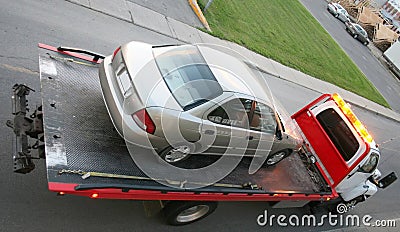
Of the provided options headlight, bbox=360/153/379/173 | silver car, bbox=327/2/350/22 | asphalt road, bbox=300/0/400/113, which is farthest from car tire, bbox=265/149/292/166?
silver car, bbox=327/2/350/22

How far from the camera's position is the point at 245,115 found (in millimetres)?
6285

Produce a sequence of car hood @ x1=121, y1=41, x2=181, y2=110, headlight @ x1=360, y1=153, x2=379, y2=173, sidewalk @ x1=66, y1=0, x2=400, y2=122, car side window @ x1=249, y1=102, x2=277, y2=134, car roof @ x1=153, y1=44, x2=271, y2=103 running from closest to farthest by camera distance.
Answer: car hood @ x1=121, y1=41, x2=181, y2=110, car roof @ x1=153, y1=44, x2=271, y2=103, car side window @ x1=249, y1=102, x2=277, y2=134, headlight @ x1=360, y1=153, x2=379, y2=173, sidewalk @ x1=66, y1=0, x2=400, y2=122

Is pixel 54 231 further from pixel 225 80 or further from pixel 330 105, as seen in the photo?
pixel 330 105

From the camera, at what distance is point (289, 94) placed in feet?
44.6

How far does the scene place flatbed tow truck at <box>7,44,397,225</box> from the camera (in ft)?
15.7

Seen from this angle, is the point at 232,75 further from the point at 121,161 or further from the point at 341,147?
the point at 341,147

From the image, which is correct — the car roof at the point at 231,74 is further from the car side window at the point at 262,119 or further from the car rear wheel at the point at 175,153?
the car rear wheel at the point at 175,153

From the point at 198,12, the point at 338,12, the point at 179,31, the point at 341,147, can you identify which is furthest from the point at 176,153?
the point at 338,12

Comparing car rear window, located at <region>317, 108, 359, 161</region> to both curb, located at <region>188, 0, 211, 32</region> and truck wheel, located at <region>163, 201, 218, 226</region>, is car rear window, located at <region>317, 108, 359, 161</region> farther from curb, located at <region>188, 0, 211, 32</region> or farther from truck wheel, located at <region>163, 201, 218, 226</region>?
curb, located at <region>188, 0, 211, 32</region>

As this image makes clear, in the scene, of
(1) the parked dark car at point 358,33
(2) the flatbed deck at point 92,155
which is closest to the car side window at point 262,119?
(2) the flatbed deck at point 92,155

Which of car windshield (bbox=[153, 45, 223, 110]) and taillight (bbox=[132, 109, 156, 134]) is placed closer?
taillight (bbox=[132, 109, 156, 134])

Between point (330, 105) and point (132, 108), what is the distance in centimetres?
476

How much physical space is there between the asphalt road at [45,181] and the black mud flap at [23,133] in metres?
0.74

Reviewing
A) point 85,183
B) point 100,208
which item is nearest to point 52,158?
point 85,183
